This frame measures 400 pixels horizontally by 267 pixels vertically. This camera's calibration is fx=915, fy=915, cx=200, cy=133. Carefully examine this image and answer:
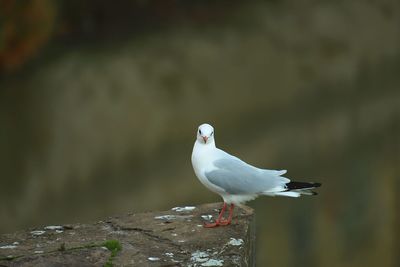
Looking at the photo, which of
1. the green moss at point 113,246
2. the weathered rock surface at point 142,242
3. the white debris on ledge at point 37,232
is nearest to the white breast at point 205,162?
the weathered rock surface at point 142,242

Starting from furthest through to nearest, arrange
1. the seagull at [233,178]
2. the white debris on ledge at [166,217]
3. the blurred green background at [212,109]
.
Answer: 1. the blurred green background at [212,109]
2. the white debris on ledge at [166,217]
3. the seagull at [233,178]

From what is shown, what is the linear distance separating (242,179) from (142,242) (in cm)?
27

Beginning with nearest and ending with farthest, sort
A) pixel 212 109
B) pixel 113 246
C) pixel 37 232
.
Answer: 1. pixel 113 246
2. pixel 37 232
3. pixel 212 109

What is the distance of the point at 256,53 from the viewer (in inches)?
205

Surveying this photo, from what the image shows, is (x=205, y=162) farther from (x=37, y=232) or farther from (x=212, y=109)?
(x=212, y=109)

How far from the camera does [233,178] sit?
2.07 meters

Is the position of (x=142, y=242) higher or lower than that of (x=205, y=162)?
lower

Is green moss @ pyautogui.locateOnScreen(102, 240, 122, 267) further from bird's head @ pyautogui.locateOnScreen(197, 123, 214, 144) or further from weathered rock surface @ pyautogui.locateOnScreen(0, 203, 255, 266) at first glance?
bird's head @ pyautogui.locateOnScreen(197, 123, 214, 144)

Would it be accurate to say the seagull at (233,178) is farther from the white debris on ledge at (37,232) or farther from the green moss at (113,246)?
the white debris on ledge at (37,232)

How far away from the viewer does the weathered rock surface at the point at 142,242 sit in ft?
6.42

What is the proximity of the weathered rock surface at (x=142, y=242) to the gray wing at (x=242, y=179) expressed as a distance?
0.36 feet

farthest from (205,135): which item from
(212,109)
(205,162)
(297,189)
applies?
(212,109)

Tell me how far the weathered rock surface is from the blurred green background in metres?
2.15

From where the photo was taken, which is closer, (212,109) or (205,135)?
(205,135)
